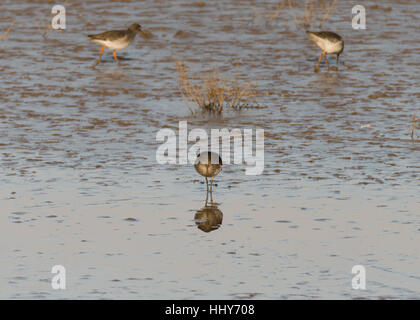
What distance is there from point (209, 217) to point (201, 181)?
1.48m

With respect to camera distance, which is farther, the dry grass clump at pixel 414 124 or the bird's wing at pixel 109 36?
the bird's wing at pixel 109 36

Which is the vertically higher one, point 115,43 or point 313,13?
point 313,13

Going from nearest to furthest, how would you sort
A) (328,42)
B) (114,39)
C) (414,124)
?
(414,124), (328,42), (114,39)

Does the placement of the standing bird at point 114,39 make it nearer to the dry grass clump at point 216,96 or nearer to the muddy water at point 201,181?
the muddy water at point 201,181

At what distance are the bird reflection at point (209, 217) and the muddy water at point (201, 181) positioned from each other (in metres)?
0.02

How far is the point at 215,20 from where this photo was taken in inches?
1010

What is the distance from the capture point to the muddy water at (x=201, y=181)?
27.4 ft

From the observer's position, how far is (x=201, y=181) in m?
11.5

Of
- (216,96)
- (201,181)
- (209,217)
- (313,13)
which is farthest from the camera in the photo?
(313,13)

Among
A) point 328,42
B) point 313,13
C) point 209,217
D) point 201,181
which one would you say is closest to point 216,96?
point 201,181

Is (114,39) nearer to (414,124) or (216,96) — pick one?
(216,96)

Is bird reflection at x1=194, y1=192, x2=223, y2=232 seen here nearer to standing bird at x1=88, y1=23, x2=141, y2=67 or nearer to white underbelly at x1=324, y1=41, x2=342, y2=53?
white underbelly at x1=324, y1=41, x2=342, y2=53

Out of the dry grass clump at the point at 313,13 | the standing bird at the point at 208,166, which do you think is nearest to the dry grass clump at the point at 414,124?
the standing bird at the point at 208,166
